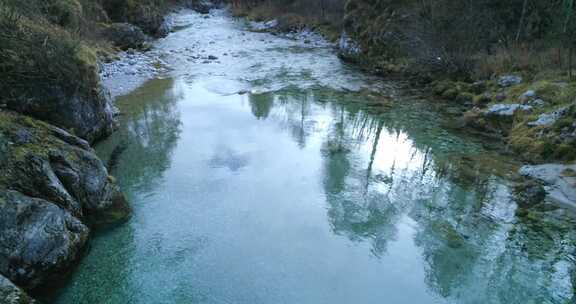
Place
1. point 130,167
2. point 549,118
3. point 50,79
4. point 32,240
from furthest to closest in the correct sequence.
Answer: point 549,118
point 130,167
point 50,79
point 32,240

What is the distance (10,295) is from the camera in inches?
201

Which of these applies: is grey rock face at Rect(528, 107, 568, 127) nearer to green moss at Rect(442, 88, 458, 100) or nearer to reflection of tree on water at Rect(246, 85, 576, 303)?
reflection of tree on water at Rect(246, 85, 576, 303)

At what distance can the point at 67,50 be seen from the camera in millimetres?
10250

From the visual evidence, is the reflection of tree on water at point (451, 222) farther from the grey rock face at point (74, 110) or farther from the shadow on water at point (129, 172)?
the grey rock face at point (74, 110)

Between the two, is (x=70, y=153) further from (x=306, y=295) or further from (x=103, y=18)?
(x=103, y=18)

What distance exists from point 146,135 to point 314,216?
7.22m

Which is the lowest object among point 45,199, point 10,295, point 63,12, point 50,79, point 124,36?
point 10,295

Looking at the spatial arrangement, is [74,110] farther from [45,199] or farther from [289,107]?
[289,107]

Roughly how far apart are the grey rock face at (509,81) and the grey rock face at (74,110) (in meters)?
16.3

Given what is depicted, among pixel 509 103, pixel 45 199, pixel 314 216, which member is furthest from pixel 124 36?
pixel 509 103

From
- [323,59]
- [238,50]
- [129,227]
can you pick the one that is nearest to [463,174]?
[129,227]

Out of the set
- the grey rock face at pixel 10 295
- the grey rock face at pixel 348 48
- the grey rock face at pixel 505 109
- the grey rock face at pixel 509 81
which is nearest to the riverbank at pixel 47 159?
the grey rock face at pixel 10 295

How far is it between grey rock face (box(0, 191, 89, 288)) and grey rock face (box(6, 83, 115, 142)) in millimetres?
3495

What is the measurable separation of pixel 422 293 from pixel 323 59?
21.5m
